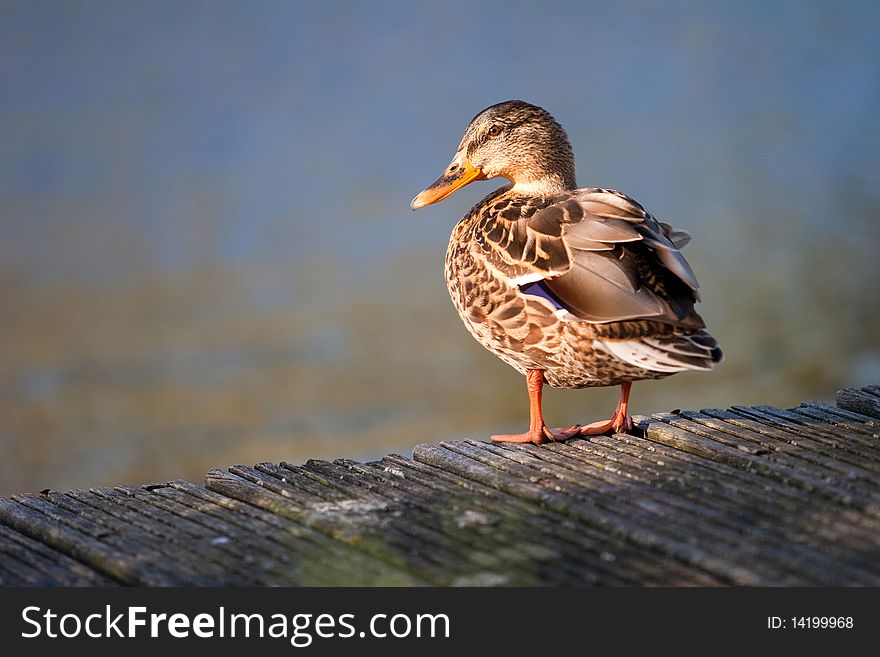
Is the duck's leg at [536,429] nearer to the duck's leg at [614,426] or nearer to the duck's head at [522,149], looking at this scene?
the duck's leg at [614,426]

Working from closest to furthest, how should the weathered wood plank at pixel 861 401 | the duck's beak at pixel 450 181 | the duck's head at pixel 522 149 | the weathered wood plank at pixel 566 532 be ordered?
the weathered wood plank at pixel 566 532
the weathered wood plank at pixel 861 401
the duck's head at pixel 522 149
the duck's beak at pixel 450 181

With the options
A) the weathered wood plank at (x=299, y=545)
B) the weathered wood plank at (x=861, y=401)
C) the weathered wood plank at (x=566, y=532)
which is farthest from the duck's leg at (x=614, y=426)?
the weathered wood plank at (x=299, y=545)

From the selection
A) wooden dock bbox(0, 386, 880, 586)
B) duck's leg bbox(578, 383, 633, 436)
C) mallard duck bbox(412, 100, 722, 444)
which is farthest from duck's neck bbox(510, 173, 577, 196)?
wooden dock bbox(0, 386, 880, 586)

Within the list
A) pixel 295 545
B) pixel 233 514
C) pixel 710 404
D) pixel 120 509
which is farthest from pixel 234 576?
pixel 710 404

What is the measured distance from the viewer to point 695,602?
2688 millimetres

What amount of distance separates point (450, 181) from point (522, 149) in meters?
0.40

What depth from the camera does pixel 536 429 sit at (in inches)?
169

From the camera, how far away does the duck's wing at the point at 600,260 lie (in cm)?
398

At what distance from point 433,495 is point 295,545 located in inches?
21.2

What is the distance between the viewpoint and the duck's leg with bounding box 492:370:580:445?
4254 mm

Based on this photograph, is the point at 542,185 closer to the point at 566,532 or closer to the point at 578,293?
the point at 578,293

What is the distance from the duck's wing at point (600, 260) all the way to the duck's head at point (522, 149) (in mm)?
632

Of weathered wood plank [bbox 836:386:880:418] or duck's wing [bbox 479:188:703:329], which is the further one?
weathered wood plank [bbox 836:386:880:418]

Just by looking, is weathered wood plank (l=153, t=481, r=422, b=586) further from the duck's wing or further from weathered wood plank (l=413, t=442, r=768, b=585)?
the duck's wing
